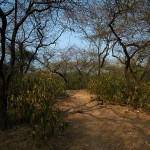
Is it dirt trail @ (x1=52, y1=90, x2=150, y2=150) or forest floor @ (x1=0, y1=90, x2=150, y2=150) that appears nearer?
forest floor @ (x1=0, y1=90, x2=150, y2=150)

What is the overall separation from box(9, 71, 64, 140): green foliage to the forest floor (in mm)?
354

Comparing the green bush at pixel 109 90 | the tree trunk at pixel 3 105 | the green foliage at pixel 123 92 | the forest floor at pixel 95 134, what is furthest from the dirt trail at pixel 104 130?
the tree trunk at pixel 3 105

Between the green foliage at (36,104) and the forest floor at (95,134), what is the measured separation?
0.35 m

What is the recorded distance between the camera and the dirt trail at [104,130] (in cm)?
767

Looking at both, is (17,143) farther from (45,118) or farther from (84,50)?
(84,50)

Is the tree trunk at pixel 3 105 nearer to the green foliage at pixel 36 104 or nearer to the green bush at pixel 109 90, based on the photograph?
the green foliage at pixel 36 104

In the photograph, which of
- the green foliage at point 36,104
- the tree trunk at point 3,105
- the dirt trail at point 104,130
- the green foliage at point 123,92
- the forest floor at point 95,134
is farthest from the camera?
the green foliage at point 123,92

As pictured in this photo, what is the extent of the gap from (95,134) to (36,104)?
2.54 metres

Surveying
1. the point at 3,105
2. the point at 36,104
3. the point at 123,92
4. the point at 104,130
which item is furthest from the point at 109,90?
the point at 3,105

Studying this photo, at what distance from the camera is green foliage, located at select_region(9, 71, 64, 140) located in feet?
26.4

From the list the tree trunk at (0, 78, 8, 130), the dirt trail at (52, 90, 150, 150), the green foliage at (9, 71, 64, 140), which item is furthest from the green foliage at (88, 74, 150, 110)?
the tree trunk at (0, 78, 8, 130)

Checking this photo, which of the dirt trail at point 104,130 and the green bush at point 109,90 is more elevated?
the green bush at point 109,90

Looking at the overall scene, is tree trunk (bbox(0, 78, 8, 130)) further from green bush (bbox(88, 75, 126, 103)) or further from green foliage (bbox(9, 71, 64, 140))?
green bush (bbox(88, 75, 126, 103))

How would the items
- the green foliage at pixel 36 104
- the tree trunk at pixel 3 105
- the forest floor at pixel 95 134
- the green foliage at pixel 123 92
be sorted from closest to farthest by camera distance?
the forest floor at pixel 95 134 → the green foliage at pixel 36 104 → the tree trunk at pixel 3 105 → the green foliage at pixel 123 92
